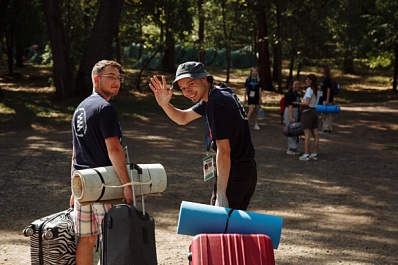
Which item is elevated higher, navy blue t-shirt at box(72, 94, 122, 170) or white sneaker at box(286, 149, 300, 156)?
navy blue t-shirt at box(72, 94, 122, 170)

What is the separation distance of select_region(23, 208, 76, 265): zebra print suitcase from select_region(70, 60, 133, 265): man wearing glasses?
85mm

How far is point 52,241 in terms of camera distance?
4.16 meters

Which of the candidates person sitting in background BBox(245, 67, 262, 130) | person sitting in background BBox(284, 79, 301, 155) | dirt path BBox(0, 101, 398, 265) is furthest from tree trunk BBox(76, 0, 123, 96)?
person sitting in background BBox(284, 79, 301, 155)

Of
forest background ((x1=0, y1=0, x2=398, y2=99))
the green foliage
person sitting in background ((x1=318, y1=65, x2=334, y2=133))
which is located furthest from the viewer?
the green foliage

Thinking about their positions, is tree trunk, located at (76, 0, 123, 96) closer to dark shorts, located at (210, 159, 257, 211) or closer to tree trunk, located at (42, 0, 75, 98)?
tree trunk, located at (42, 0, 75, 98)

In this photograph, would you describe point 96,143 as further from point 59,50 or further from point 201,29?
point 201,29

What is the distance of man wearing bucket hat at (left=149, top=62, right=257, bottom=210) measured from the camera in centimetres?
387

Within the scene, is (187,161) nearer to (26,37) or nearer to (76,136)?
(76,136)

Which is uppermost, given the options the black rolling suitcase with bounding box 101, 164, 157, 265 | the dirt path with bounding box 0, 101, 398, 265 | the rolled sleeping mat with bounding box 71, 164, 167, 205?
the rolled sleeping mat with bounding box 71, 164, 167, 205

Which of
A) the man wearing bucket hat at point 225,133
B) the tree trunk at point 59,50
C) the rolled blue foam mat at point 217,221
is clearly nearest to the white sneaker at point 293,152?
the man wearing bucket hat at point 225,133

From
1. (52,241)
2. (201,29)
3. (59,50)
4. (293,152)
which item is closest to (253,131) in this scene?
(293,152)

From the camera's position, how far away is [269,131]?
50.0ft

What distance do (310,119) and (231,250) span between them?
7696mm

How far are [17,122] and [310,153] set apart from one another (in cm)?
972
